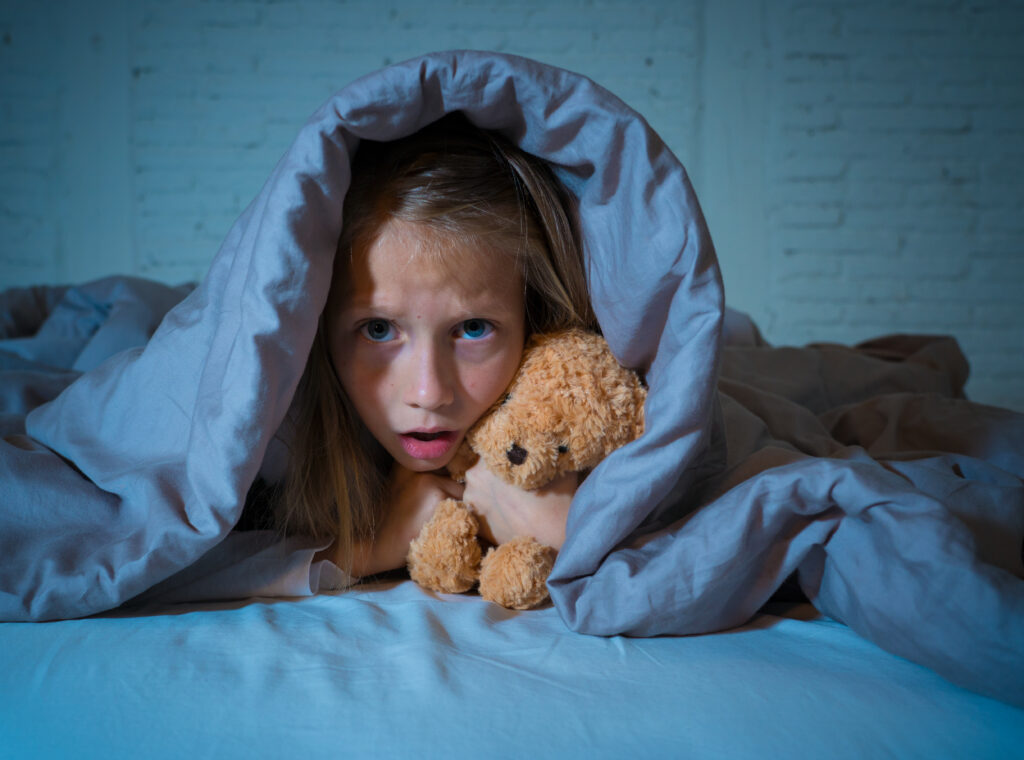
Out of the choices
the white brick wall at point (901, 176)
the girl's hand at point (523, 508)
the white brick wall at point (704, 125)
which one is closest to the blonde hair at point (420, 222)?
the girl's hand at point (523, 508)

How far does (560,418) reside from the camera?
27.0 inches

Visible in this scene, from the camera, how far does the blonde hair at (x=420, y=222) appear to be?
2.38ft

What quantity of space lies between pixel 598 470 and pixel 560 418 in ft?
0.19

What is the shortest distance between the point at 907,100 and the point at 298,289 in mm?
2789

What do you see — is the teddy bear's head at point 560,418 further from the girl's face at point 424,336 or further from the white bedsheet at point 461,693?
the white bedsheet at point 461,693

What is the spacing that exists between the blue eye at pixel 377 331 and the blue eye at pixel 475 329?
2.8 inches

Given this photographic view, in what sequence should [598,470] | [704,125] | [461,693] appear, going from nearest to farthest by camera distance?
1. [461,693]
2. [598,470]
3. [704,125]

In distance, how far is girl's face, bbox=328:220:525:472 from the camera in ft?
2.31

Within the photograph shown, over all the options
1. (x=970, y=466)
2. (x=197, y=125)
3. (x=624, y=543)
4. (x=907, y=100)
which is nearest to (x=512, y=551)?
(x=624, y=543)

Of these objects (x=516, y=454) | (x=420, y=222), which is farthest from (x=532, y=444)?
(x=420, y=222)

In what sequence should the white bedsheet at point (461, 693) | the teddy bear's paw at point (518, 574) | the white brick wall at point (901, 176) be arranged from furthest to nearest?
the white brick wall at point (901, 176), the teddy bear's paw at point (518, 574), the white bedsheet at point (461, 693)

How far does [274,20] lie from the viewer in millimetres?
2594

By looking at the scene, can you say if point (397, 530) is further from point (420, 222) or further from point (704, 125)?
point (704, 125)

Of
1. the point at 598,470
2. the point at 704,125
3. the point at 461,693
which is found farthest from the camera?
the point at 704,125
